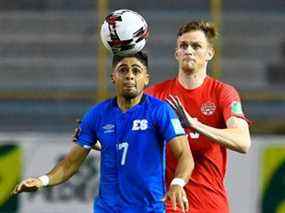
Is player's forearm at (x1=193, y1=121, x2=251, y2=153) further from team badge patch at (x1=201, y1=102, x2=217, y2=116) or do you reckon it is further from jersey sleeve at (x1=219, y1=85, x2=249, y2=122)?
team badge patch at (x1=201, y1=102, x2=217, y2=116)

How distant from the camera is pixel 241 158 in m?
11.4

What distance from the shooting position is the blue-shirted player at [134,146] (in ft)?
21.3

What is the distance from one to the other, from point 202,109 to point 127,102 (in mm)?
888

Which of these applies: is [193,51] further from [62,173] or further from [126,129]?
[62,173]

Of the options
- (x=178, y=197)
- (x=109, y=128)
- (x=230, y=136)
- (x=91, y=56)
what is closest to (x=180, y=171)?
(x=178, y=197)

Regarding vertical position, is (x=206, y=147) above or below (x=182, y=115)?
below

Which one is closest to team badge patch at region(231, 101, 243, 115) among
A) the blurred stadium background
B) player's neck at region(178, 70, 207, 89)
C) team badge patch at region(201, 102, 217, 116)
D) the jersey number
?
team badge patch at region(201, 102, 217, 116)

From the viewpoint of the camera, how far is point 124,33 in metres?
6.85

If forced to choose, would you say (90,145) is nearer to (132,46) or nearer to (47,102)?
(132,46)

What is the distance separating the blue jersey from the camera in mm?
6500

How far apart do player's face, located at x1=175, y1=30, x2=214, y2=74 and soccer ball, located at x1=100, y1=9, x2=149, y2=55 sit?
411 millimetres

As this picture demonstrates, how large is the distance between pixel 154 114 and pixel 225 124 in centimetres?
89

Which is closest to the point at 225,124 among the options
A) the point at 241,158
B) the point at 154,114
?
the point at 154,114

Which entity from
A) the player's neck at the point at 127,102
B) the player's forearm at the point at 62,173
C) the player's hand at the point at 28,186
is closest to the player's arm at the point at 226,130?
the player's neck at the point at 127,102
